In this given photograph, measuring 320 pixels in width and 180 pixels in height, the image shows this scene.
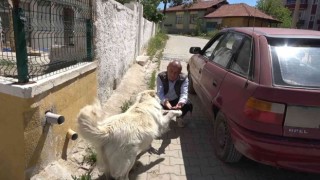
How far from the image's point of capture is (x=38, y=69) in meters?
3.42

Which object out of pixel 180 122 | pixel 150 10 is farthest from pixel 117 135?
pixel 150 10

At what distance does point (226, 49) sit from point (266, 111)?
71.7 inches

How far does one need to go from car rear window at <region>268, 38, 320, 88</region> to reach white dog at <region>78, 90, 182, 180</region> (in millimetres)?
1429

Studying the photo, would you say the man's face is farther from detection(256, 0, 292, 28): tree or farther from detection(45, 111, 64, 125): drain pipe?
detection(256, 0, 292, 28): tree

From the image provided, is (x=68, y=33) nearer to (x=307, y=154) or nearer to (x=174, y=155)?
(x=174, y=155)

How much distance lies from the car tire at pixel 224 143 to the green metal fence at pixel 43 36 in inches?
83.2

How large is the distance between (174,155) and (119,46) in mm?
3728

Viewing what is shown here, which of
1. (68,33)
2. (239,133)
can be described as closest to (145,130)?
(239,133)

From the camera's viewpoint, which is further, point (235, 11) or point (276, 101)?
point (235, 11)

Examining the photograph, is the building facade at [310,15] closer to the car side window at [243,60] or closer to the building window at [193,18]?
the building window at [193,18]

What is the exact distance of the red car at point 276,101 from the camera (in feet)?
9.25

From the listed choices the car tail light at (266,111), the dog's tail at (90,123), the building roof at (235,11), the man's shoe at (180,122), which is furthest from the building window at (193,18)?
the dog's tail at (90,123)

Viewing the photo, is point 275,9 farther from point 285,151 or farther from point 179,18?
point 285,151

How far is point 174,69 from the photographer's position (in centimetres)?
450
